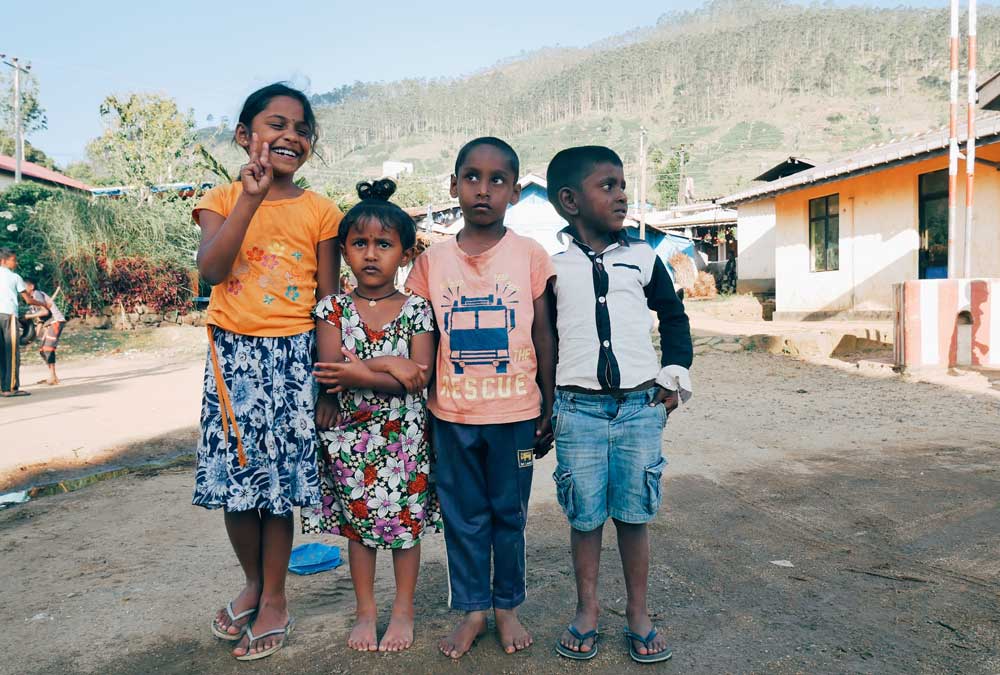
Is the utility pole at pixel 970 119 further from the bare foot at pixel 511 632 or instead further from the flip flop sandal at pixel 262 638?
the flip flop sandal at pixel 262 638

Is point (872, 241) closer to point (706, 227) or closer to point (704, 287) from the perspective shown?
point (704, 287)

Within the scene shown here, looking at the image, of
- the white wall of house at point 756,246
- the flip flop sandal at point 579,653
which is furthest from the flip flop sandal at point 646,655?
the white wall of house at point 756,246

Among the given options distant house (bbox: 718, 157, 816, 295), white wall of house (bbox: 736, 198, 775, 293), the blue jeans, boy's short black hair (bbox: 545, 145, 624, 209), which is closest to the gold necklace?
the blue jeans

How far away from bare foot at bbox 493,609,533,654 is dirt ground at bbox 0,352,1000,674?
1.4 inches

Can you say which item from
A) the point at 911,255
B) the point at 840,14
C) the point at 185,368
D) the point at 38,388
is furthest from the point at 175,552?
the point at 840,14

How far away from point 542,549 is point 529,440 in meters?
1.03

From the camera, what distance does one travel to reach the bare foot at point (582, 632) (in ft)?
7.04

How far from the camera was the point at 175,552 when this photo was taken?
318 cm

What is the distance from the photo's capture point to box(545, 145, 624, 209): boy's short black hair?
237cm

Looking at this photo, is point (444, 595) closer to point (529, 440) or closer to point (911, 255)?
point (529, 440)

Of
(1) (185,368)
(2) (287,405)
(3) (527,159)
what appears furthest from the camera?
(3) (527,159)

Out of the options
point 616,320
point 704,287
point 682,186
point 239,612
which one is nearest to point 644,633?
point 616,320

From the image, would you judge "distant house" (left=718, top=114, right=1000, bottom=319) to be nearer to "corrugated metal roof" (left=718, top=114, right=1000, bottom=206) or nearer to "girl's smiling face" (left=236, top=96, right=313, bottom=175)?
"corrugated metal roof" (left=718, top=114, right=1000, bottom=206)

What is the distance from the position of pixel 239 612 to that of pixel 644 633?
50.6 inches
